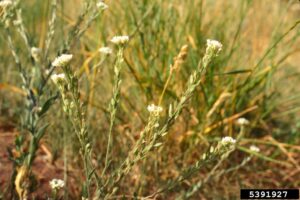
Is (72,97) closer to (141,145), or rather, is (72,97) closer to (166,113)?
(141,145)

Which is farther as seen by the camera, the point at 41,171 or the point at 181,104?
the point at 41,171

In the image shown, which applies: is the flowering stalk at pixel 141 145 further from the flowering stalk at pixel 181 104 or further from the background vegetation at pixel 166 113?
the background vegetation at pixel 166 113

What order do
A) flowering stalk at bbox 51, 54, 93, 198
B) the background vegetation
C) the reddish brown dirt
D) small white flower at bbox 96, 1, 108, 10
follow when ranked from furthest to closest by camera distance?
the background vegetation
the reddish brown dirt
small white flower at bbox 96, 1, 108, 10
flowering stalk at bbox 51, 54, 93, 198

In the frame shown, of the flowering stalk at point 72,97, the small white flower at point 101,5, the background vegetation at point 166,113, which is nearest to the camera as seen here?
the flowering stalk at point 72,97

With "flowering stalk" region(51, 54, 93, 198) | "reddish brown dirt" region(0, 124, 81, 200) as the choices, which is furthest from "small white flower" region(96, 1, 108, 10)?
"reddish brown dirt" region(0, 124, 81, 200)

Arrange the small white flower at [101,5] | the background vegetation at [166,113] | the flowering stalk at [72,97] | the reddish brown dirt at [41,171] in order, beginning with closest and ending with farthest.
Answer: the flowering stalk at [72,97]
the small white flower at [101,5]
the reddish brown dirt at [41,171]
the background vegetation at [166,113]

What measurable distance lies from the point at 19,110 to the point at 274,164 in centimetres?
120

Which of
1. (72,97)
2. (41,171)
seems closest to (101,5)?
(72,97)

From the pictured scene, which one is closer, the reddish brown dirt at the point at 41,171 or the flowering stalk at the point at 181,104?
the flowering stalk at the point at 181,104

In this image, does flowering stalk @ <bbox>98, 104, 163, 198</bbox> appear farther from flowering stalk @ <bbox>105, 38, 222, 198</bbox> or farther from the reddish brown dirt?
the reddish brown dirt

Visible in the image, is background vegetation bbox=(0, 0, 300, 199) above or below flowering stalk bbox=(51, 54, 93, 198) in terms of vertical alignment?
above

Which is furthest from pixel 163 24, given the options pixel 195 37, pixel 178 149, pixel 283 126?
pixel 283 126

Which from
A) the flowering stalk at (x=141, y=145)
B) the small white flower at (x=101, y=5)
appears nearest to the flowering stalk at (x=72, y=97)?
the flowering stalk at (x=141, y=145)

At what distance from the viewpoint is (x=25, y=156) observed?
1.27 m
